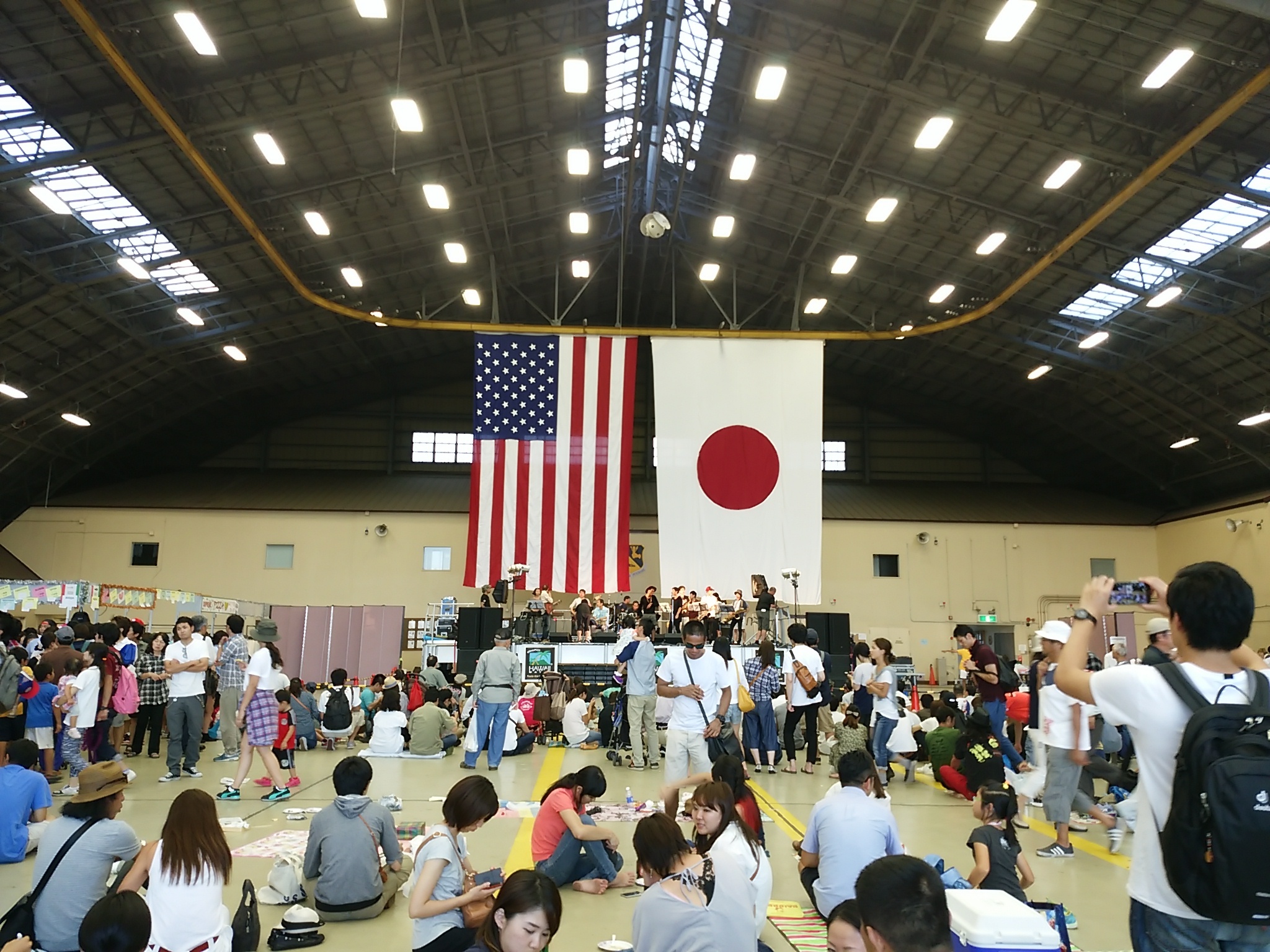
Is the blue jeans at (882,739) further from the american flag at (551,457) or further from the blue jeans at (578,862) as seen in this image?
the american flag at (551,457)

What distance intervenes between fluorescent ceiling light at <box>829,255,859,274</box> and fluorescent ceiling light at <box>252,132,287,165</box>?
39.4ft

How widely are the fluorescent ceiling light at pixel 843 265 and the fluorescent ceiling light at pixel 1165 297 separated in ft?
20.1

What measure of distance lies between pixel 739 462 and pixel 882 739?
10582 millimetres

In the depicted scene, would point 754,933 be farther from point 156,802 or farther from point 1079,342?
point 1079,342

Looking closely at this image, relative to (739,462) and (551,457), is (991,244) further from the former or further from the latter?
(551,457)

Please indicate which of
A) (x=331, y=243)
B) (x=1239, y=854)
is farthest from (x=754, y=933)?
(x=331, y=243)

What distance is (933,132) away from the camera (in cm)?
1536

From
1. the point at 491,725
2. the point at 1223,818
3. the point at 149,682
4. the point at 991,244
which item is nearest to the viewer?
the point at 1223,818

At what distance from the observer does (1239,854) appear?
1.91 meters

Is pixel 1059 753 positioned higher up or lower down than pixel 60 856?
higher up

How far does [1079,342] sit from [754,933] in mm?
21807

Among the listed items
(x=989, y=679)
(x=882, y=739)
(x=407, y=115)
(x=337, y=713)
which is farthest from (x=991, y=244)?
(x=337, y=713)

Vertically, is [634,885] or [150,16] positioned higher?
[150,16]

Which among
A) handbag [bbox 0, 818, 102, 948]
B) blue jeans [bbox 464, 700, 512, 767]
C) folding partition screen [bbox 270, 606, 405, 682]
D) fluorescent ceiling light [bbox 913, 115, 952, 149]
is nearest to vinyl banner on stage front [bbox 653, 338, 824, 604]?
fluorescent ceiling light [bbox 913, 115, 952, 149]
